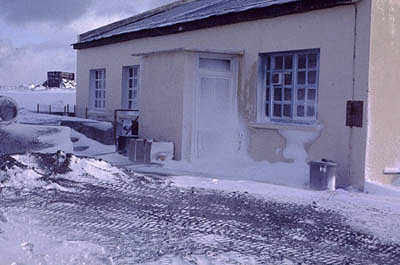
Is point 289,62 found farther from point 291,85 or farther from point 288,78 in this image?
point 291,85

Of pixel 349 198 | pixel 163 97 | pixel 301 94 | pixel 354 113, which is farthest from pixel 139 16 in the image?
pixel 349 198

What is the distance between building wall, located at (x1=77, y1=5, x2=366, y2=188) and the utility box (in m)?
1.18

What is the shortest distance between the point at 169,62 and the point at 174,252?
25.8ft

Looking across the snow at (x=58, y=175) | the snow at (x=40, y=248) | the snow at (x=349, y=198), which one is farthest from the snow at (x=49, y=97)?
the snow at (x=40, y=248)

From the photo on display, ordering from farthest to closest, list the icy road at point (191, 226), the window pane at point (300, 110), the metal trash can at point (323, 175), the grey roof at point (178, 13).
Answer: the grey roof at point (178, 13) → the window pane at point (300, 110) → the metal trash can at point (323, 175) → the icy road at point (191, 226)

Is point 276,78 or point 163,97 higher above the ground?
point 276,78

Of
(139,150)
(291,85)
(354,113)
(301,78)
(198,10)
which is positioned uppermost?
(198,10)

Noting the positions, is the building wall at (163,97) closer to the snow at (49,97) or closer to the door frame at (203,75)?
the door frame at (203,75)

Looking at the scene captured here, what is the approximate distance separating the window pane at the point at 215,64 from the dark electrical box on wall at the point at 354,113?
351cm

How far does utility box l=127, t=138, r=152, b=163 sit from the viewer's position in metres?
12.7

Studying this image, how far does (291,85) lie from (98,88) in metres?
9.58

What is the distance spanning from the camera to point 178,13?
55.4 ft

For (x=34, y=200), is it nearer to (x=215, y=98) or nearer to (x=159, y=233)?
(x=159, y=233)

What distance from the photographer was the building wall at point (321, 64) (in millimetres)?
10133
